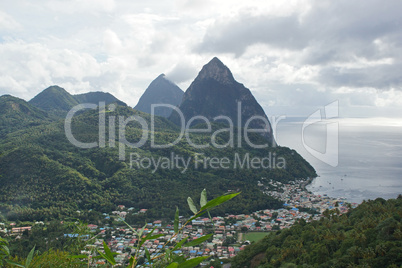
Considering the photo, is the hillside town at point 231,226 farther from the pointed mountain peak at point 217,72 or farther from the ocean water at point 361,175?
the pointed mountain peak at point 217,72

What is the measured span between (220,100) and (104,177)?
3607 cm

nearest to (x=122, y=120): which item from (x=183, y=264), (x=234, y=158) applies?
(x=234, y=158)

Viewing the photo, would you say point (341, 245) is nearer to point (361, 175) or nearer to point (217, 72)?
point (361, 175)

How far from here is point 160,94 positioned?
87.7 metres

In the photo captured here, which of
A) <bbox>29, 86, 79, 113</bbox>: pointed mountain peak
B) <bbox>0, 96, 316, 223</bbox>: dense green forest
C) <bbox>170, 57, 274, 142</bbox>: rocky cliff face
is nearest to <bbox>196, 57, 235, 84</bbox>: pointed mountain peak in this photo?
<bbox>170, 57, 274, 142</bbox>: rocky cliff face

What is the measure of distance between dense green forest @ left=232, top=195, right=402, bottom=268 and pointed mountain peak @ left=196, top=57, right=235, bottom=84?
1892 inches

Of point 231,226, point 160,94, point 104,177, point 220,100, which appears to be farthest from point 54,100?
point 231,226

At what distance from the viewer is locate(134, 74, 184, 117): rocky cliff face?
8631 cm

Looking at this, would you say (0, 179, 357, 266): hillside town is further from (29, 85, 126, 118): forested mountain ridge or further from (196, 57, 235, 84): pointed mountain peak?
(29, 85, 126, 118): forested mountain ridge

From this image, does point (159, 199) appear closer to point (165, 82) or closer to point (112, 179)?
point (112, 179)

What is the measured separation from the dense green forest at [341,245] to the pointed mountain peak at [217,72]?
48064mm

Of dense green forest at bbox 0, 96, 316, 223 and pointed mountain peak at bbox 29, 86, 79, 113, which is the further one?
pointed mountain peak at bbox 29, 86, 79, 113

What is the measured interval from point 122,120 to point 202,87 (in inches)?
1008

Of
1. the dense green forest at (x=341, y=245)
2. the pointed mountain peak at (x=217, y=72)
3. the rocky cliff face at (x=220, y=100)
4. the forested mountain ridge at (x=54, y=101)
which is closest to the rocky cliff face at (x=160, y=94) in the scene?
the forested mountain ridge at (x=54, y=101)
